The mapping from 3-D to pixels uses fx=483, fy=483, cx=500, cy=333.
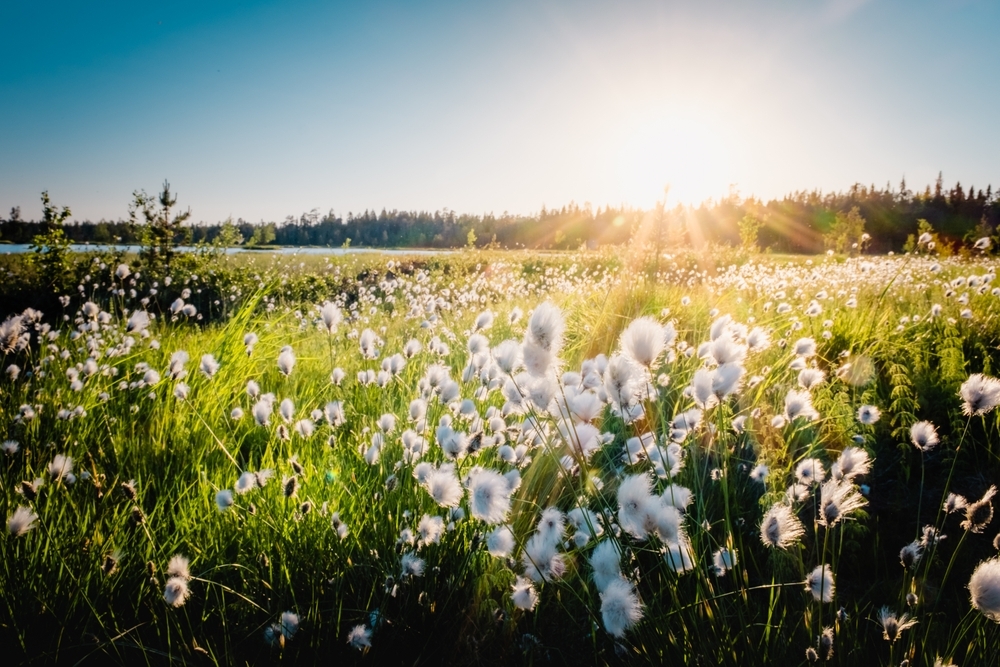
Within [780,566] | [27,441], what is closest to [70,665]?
[27,441]

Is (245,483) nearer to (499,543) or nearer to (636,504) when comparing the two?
(499,543)

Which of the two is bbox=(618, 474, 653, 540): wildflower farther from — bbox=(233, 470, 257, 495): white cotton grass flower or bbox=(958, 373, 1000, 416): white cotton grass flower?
bbox=(233, 470, 257, 495): white cotton grass flower

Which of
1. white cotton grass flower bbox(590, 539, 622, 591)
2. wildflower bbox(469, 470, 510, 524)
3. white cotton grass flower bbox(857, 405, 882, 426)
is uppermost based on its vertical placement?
white cotton grass flower bbox(857, 405, 882, 426)

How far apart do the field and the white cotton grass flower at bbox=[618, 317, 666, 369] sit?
0.04ft

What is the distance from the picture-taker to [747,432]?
2.80 meters

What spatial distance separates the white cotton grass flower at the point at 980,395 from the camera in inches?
52.2

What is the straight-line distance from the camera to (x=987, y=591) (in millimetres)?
985

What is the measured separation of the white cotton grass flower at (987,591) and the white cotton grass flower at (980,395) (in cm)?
51

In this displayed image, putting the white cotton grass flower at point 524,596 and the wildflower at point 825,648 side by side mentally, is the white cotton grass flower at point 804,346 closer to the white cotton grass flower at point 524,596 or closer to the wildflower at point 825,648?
the wildflower at point 825,648

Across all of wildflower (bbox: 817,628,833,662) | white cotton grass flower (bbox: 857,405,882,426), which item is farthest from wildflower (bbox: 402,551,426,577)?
white cotton grass flower (bbox: 857,405,882,426)

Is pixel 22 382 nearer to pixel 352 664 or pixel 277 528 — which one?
Answer: pixel 277 528

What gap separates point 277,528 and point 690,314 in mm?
4036

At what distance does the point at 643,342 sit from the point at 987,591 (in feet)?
2.76

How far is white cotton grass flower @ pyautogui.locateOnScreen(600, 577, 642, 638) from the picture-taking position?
3.36 feet
